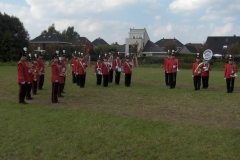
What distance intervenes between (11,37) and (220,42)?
40424mm

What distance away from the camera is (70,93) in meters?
14.2

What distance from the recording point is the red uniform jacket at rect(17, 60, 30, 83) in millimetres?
10789

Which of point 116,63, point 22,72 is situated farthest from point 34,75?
point 116,63

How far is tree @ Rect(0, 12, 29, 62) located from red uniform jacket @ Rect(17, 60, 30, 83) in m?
36.7

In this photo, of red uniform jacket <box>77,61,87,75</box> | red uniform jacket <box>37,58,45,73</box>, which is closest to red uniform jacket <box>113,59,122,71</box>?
red uniform jacket <box>77,61,87,75</box>

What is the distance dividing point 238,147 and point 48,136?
4.11 meters

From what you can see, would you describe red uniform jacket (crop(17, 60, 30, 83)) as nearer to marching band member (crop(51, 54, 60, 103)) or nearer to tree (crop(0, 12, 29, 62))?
marching band member (crop(51, 54, 60, 103))

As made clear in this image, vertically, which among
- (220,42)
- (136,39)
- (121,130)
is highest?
(136,39)

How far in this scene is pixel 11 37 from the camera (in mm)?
46656

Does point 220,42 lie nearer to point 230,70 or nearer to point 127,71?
point 127,71

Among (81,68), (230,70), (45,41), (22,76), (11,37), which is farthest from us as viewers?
(45,41)

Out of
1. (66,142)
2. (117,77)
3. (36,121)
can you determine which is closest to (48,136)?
(66,142)

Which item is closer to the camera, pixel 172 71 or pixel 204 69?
pixel 204 69

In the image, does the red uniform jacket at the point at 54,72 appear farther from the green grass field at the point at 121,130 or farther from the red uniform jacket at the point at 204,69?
the red uniform jacket at the point at 204,69
